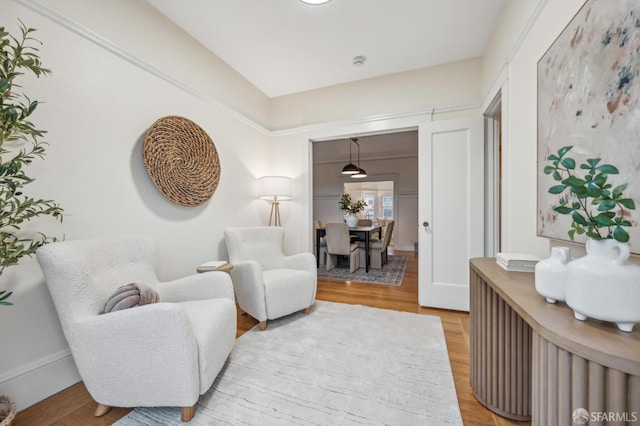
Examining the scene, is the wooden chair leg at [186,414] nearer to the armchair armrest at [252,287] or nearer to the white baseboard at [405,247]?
the armchair armrest at [252,287]

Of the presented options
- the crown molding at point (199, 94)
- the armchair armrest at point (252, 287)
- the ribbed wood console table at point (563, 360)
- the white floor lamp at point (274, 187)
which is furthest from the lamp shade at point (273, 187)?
the ribbed wood console table at point (563, 360)

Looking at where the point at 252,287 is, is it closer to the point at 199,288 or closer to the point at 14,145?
the point at 199,288

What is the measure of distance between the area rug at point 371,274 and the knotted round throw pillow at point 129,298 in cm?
291

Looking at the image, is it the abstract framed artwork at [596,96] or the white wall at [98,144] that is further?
the white wall at [98,144]

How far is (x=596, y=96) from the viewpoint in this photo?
3.08ft

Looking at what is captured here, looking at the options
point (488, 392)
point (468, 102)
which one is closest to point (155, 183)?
point (488, 392)

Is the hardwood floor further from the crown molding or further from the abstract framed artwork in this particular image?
the crown molding

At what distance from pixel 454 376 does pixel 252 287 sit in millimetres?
1643

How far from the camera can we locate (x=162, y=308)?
1190 mm

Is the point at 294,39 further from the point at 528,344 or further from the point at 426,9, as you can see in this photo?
the point at 528,344

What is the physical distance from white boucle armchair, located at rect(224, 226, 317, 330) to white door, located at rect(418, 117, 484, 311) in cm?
133

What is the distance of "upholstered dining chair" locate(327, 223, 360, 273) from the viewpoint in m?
4.34

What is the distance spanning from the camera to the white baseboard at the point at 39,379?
4.38 ft

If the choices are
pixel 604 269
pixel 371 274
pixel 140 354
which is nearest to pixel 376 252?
pixel 371 274
